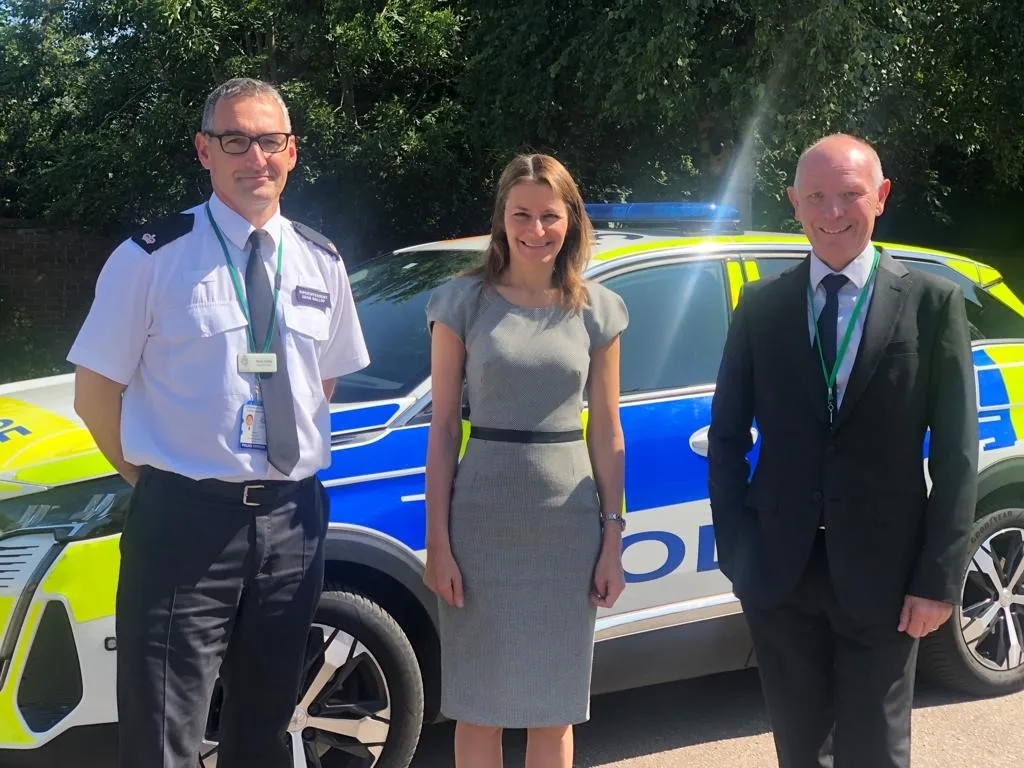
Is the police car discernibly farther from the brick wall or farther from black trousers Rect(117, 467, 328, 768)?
the brick wall

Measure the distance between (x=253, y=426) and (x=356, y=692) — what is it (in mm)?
1219

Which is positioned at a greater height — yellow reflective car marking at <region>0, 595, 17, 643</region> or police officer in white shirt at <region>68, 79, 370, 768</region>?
police officer in white shirt at <region>68, 79, 370, 768</region>

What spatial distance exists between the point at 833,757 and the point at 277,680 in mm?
1354

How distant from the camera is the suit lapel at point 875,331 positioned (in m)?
2.53

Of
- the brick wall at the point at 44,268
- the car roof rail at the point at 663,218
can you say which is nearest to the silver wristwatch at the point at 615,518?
the car roof rail at the point at 663,218

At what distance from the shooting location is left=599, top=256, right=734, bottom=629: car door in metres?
3.69

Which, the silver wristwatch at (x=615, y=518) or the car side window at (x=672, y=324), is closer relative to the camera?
the silver wristwatch at (x=615, y=518)

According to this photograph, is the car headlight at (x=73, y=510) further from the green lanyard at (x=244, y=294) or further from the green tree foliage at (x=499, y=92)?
the green tree foliage at (x=499, y=92)

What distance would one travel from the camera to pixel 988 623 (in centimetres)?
435

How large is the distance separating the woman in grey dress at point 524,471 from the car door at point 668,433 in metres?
0.75

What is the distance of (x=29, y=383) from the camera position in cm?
434

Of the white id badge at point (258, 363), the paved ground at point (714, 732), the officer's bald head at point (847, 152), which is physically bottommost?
the paved ground at point (714, 732)

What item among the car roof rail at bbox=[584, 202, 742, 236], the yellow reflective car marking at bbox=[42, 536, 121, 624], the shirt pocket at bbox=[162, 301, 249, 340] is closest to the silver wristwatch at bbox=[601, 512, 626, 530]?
the shirt pocket at bbox=[162, 301, 249, 340]

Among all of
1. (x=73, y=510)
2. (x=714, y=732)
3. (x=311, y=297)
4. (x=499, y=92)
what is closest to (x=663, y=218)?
(x=714, y=732)
